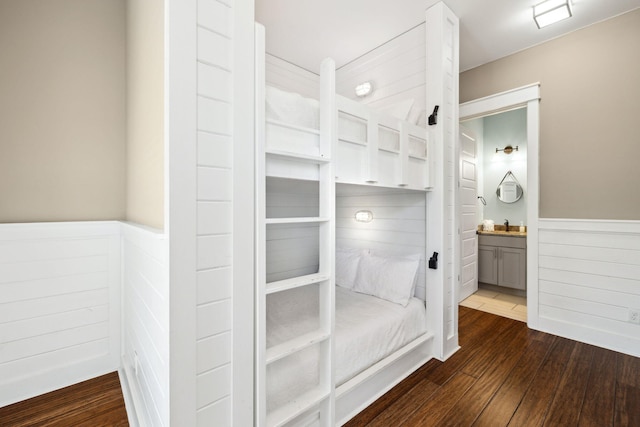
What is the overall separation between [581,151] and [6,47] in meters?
4.56

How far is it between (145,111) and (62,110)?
1.04m

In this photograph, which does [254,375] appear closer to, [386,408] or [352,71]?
[386,408]

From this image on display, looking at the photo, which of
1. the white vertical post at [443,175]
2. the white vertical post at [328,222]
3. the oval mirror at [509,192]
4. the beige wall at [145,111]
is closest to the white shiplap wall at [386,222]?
the white vertical post at [443,175]

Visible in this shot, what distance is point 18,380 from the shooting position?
1.78m

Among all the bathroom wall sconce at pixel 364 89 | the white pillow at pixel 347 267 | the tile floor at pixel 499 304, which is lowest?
the tile floor at pixel 499 304

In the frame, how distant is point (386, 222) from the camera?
2719mm

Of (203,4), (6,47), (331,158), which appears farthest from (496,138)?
(6,47)

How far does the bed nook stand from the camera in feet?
4.35

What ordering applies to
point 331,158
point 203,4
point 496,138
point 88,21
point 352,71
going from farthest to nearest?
point 496,138 → point 352,71 → point 88,21 → point 331,158 → point 203,4

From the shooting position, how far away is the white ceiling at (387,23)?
225 cm

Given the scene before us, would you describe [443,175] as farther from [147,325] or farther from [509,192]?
[509,192]

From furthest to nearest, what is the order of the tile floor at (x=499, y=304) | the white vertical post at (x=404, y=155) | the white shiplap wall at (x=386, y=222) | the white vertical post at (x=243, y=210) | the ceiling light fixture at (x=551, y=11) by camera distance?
the tile floor at (x=499, y=304) < the white shiplap wall at (x=386, y=222) < the ceiling light fixture at (x=551, y=11) < the white vertical post at (x=404, y=155) < the white vertical post at (x=243, y=210)

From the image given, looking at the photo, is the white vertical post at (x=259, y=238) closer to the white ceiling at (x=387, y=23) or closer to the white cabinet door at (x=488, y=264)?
the white ceiling at (x=387, y=23)

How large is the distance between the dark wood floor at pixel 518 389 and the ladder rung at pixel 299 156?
152 centimetres
